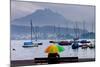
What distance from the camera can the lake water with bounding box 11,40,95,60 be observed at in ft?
7.55

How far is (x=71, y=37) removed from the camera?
2543 millimetres

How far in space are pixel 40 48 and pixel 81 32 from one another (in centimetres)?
61

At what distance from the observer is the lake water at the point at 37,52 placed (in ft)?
7.55

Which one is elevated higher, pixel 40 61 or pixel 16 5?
pixel 16 5

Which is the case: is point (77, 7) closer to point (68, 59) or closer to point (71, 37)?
point (71, 37)

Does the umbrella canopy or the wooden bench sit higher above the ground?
the umbrella canopy

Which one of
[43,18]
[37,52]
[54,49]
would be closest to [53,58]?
[54,49]

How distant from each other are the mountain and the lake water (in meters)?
0.24

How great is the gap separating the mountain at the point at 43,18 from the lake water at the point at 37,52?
0.78ft

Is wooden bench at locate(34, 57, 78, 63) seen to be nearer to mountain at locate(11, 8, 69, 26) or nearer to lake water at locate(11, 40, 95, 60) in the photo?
lake water at locate(11, 40, 95, 60)

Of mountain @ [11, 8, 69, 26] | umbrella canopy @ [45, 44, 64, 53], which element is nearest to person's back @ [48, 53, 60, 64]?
umbrella canopy @ [45, 44, 64, 53]
